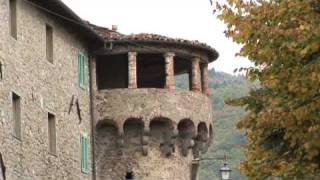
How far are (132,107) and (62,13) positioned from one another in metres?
4.84

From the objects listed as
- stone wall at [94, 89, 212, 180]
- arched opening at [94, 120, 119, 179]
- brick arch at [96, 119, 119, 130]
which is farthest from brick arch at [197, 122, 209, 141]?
brick arch at [96, 119, 119, 130]

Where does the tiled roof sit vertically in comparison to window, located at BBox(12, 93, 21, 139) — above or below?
above

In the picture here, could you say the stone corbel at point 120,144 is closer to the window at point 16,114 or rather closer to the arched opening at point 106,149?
the arched opening at point 106,149

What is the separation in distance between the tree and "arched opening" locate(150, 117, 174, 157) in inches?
517

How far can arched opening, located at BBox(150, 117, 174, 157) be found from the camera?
35.5m

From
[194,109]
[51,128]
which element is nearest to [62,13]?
[51,128]

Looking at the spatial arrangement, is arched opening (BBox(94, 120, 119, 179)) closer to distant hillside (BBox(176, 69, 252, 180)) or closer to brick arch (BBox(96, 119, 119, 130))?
brick arch (BBox(96, 119, 119, 130))

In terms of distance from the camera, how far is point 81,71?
3450cm

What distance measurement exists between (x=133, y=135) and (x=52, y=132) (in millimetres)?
4863

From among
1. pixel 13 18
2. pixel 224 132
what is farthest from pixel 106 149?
pixel 224 132

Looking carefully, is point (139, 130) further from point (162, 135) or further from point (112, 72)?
point (112, 72)

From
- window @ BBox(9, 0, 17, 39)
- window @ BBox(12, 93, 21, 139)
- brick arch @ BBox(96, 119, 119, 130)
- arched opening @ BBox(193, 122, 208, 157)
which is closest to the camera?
window @ BBox(12, 93, 21, 139)

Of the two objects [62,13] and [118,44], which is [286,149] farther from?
[118,44]

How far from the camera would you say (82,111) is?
112 feet
